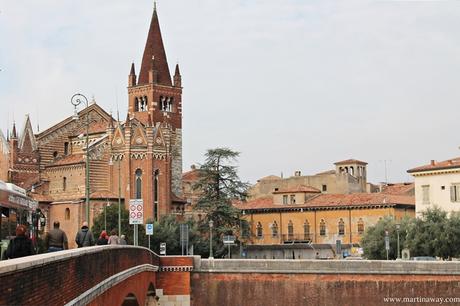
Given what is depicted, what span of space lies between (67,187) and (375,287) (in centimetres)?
4455

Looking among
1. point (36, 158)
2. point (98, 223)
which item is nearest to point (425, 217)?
point (98, 223)

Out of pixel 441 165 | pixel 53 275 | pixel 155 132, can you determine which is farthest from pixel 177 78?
pixel 53 275

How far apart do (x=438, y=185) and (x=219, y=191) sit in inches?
697

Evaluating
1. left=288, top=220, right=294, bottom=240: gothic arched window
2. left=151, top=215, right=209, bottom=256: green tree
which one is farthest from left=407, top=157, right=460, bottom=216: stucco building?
left=288, top=220, right=294, bottom=240: gothic arched window

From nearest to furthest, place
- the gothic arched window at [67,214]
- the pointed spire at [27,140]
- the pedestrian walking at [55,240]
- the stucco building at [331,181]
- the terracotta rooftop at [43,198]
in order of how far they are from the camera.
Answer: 1. the pedestrian walking at [55,240]
2. the gothic arched window at [67,214]
3. the terracotta rooftop at [43,198]
4. the pointed spire at [27,140]
5. the stucco building at [331,181]

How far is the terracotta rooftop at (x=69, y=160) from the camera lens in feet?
285

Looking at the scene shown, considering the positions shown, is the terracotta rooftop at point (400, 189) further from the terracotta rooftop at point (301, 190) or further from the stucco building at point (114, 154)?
the stucco building at point (114, 154)

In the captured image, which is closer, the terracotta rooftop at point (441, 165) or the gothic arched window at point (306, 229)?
the terracotta rooftop at point (441, 165)

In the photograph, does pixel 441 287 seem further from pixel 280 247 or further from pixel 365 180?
pixel 365 180

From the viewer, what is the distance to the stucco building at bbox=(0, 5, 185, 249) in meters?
84.4

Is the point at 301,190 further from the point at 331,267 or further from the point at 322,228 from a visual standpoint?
the point at 331,267

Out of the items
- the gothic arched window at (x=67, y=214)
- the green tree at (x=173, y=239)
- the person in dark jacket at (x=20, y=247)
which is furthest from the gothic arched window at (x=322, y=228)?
the person in dark jacket at (x=20, y=247)

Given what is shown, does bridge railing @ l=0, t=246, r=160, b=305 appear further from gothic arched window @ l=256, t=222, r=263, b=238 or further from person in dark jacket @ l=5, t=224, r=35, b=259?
gothic arched window @ l=256, t=222, r=263, b=238

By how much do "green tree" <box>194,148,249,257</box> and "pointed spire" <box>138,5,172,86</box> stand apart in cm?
1740
